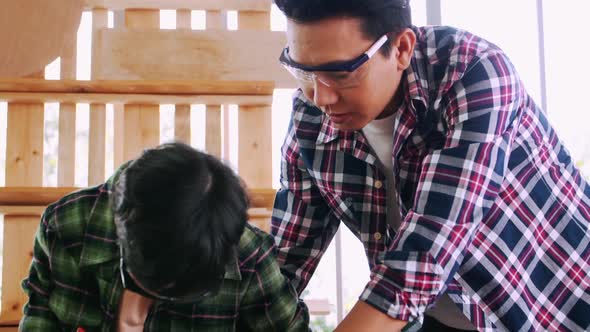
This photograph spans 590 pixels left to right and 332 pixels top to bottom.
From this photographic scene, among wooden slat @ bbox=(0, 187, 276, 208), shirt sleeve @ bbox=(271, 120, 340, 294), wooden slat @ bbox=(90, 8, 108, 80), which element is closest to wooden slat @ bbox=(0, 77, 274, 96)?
wooden slat @ bbox=(90, 8, 108, 80)

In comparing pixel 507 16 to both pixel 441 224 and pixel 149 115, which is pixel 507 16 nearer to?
pixel 149 115

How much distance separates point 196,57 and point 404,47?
752mm

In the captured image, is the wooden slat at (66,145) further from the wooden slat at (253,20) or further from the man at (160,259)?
the man at (160,259)

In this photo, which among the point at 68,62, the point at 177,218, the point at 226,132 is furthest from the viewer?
the point at 226,132

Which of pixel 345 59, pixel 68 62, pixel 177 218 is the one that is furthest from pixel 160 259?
pixel 68 62

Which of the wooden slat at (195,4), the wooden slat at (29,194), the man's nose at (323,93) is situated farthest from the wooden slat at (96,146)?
the man's nose at (323,93)

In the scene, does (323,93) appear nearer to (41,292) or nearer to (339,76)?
(339,76)

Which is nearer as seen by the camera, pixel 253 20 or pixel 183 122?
pixel 183 122

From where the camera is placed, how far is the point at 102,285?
3.26 ft

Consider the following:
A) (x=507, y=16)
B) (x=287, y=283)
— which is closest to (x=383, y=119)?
(x=287, y=283)

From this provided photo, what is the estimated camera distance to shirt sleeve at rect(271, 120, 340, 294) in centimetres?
117

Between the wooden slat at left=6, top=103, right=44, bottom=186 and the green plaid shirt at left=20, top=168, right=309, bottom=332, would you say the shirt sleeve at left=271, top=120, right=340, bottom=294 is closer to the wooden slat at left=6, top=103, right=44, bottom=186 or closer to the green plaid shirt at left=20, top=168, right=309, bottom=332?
the green plaid shirt at left=20, top=168, right=309, bottom=332

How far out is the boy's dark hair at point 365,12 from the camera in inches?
35.2

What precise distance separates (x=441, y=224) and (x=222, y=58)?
2.91 ft
